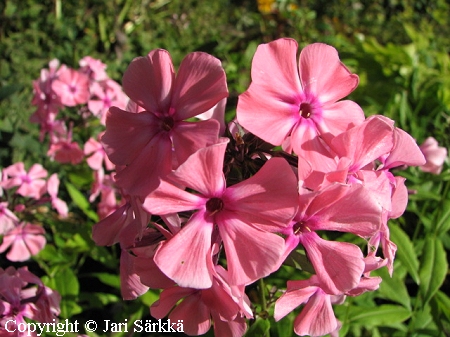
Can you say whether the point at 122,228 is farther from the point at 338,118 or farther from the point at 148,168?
the point at 338,118

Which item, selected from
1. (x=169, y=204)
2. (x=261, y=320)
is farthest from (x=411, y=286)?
(x=169, y=204)

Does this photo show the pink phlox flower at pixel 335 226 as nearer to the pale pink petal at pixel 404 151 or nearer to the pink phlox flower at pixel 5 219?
the pale pink petal at pixel 404 151

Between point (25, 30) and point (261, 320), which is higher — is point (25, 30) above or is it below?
below

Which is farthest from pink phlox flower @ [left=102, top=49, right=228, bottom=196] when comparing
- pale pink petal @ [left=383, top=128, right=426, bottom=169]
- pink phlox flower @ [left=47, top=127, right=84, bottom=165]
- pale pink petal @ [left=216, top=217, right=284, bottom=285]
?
pink phlox flower @ [left=47, top=127, right=84, bottom=165]

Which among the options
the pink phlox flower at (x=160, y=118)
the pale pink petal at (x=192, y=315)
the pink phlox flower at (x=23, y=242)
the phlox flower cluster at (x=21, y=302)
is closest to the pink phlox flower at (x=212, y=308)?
the pale pink petal at (x=192, y=315)

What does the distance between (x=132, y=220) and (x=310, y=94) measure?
1.41 ft

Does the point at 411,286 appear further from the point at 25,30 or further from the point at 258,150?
the point at 25,30

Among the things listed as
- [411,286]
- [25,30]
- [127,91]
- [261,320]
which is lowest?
[411,286]

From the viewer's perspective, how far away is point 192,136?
750 mm

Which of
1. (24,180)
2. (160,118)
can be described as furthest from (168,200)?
(24,180)

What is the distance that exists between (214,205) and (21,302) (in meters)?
0.79

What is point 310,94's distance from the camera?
2.81 ft

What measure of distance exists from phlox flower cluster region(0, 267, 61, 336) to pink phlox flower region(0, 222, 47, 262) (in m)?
0.39

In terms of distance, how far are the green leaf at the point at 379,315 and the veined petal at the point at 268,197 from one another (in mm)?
847
